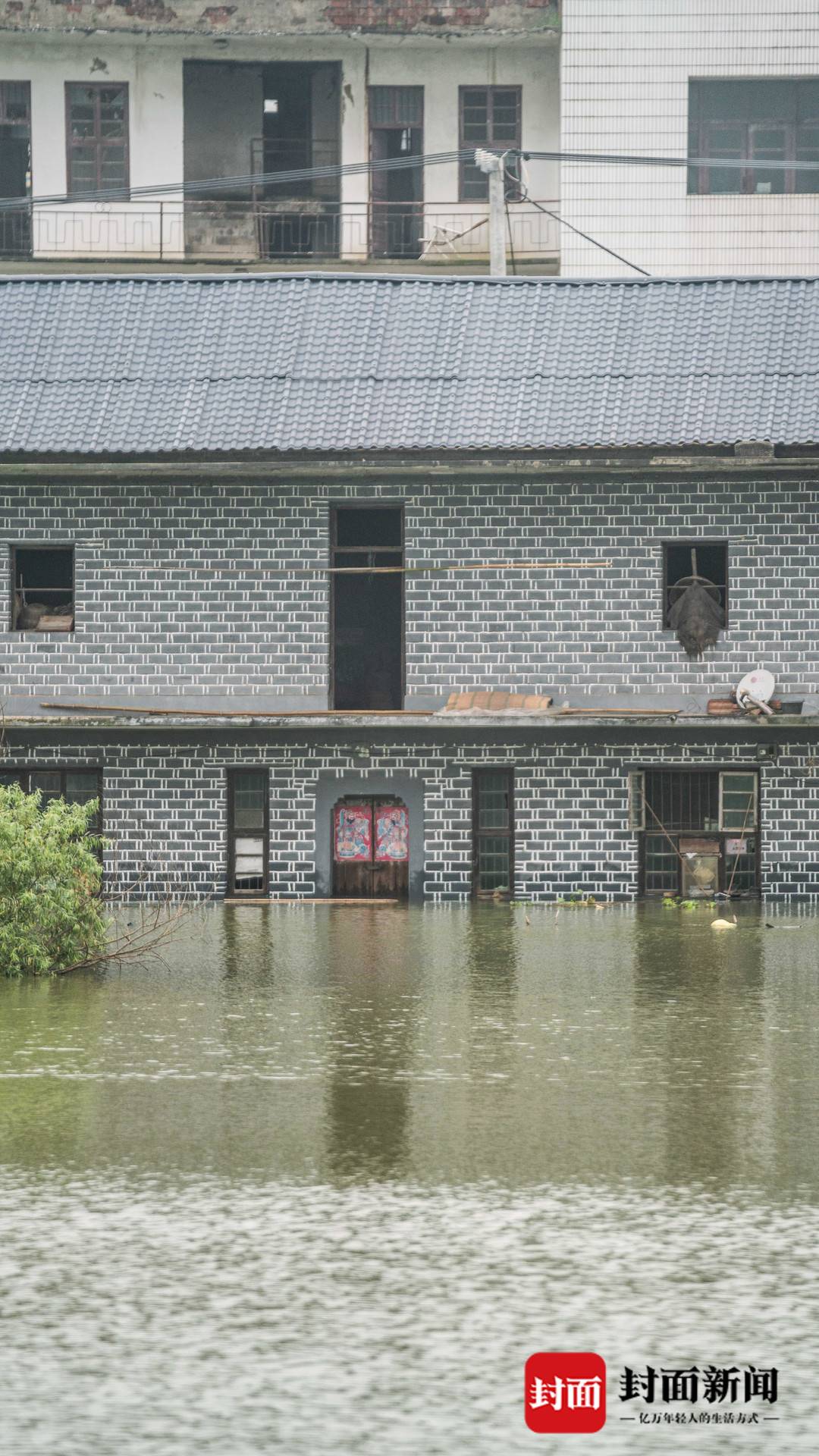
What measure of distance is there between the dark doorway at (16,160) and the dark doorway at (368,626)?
385 inches

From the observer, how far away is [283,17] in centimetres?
3703

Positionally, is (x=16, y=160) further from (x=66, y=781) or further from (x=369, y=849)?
(x=369, y=849)

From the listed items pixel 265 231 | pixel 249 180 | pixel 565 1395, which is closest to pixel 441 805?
pixel 265 231

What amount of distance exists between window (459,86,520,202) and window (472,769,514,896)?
592 inches

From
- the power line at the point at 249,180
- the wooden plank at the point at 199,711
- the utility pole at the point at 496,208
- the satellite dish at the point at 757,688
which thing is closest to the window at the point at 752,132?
the power line at the point at 249,180

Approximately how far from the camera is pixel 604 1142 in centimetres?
1169

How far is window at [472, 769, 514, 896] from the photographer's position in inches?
1043

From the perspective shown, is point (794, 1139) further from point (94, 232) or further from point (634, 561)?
point (94, 232)

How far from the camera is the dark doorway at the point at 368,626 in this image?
31625mm

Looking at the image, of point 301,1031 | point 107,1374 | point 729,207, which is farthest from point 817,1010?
point 729,207

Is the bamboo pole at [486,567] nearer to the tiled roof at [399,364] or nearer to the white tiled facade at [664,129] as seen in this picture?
the tiled roof at [399,364]

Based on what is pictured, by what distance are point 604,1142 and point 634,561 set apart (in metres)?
15.1

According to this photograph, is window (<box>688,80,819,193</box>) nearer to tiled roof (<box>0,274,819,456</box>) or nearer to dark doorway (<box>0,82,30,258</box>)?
tiled roof (<box>0,274,819,456</box>)

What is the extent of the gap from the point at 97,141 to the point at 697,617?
58.6ft
